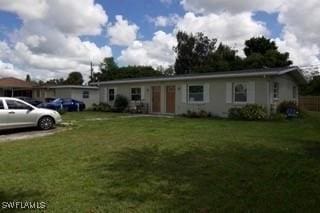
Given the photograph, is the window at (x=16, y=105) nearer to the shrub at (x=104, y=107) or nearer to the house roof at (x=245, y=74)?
the house roof at (x=245, y=74)

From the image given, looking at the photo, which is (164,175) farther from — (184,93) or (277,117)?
(184,93)

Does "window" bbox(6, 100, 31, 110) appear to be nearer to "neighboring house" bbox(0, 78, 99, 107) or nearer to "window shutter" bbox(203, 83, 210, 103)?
"window shutter" bbox(203, 83, 210, 103)

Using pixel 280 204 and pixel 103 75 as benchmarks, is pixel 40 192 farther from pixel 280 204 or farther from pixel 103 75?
pixel 103 75

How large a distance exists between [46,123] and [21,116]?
41.8 inches

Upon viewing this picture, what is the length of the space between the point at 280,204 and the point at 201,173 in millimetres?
1909

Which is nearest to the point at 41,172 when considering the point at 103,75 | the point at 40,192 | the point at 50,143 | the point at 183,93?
the point at 40,192

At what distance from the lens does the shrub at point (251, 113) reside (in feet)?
60.7

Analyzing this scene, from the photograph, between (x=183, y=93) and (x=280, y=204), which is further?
(x=183, y=93)

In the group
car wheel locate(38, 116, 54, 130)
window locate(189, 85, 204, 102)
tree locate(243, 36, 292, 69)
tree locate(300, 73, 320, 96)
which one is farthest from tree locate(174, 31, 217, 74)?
car wheel locate(38, 116, 54, 130)

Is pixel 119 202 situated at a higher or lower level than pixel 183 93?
lower

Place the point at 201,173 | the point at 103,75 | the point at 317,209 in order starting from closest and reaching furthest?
the point at 317,209
the point at 201,173
the point at 103,75

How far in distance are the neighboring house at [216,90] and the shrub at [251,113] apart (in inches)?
24.2

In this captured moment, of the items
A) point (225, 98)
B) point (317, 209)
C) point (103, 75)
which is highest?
point (103, 75)

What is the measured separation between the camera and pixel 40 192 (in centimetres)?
529
